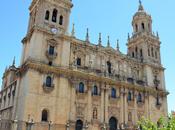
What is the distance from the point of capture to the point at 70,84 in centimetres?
3422

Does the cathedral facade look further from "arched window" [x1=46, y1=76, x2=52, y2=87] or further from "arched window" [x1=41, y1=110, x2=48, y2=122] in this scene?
"arched window" [x1=46, y1=76, x2=52, y2=87]

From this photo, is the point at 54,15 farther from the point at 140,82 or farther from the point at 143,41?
the point at 140,82

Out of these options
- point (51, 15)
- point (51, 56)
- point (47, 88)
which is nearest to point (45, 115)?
point (47, 88)

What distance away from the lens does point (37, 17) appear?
35750mm

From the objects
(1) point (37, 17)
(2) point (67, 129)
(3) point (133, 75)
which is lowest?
(2) point (67, 129)

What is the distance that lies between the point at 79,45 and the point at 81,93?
7696 millimetres

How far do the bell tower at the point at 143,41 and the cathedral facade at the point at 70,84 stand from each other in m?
0.64

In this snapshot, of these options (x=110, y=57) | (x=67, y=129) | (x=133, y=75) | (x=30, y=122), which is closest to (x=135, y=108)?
(x=133, y=75)

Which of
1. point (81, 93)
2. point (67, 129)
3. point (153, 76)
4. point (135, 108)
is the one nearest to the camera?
point (67, 129)

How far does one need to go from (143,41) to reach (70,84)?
64.8 ft

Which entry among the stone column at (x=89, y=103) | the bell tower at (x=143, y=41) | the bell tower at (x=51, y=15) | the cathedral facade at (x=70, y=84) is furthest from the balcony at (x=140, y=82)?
the bell tower at (x=51, y=15)

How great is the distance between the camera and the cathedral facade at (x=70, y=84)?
31.4 metres

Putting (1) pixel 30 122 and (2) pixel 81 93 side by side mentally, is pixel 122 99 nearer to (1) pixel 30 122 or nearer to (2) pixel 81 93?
(2) pixel 81 93

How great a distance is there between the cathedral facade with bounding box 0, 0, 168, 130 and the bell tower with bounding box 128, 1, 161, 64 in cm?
64
